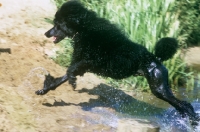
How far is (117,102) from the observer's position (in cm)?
582

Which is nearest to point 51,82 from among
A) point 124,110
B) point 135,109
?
point 124,110

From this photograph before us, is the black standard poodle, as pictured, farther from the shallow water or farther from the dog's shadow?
the dog's shadow

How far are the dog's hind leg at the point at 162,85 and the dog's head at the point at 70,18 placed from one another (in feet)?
3.57

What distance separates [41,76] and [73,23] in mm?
1228

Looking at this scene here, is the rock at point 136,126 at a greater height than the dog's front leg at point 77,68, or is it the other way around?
the dog's front leg at point 77,68

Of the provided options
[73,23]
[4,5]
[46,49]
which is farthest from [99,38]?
[4,5]

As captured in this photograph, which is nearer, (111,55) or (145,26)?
(111,55)

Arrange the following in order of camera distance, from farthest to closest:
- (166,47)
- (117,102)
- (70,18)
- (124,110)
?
(117,102)
(124,110)
(70,18)
(166,47)

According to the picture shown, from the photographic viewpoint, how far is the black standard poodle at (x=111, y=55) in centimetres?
482

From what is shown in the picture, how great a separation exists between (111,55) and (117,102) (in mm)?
1131

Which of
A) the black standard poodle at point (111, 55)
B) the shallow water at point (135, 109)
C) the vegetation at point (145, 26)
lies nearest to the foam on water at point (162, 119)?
the shallow water at point (135, 109)

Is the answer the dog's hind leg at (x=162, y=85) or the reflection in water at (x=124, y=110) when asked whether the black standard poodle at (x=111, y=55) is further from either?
the reflection in water at (x=124, y=110)

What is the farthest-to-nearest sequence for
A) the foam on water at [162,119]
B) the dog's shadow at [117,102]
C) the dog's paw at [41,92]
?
the dog's shadow at [117,102] → the dog's paw at [41,92] → the foam on water at [162,119]

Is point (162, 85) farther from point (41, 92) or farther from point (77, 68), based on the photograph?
point (41, 92)
